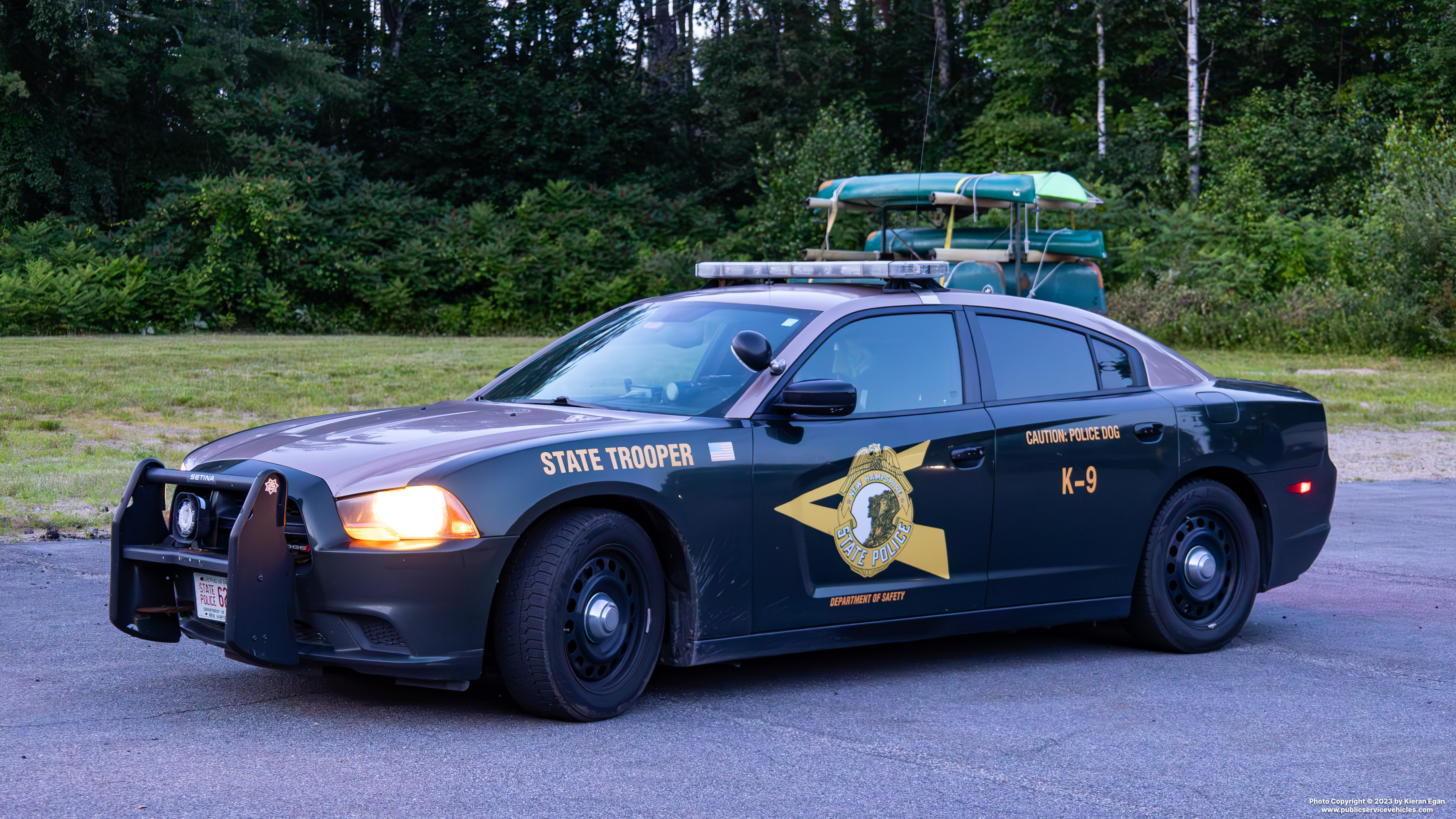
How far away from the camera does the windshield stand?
545 centimetres

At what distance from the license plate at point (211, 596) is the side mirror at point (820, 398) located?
6.52 ft

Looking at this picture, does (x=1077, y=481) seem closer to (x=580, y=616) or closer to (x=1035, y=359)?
(x=1035, y=359)

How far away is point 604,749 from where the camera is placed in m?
4.50

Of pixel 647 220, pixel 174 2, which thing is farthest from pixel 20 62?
pixel 647 220

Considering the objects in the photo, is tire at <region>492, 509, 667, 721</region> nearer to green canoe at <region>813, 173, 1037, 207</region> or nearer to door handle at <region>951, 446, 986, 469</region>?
door handle at <region>951, 446, 986, 469</region>

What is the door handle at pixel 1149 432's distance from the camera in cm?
618

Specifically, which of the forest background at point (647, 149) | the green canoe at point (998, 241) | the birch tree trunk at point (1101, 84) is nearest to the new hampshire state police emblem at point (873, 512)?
the green canoe at point (998, 241)

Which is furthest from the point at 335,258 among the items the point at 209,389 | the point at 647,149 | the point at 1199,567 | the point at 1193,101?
the point at 1199,567

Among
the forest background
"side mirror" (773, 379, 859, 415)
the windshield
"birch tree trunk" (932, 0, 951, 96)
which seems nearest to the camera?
"side mirror" (773, 379, 859, 415)

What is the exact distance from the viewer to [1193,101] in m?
39.2

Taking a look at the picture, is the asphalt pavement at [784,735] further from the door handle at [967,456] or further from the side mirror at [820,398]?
the side mirror at [820,398]

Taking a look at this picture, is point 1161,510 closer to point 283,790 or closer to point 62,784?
point 283,790

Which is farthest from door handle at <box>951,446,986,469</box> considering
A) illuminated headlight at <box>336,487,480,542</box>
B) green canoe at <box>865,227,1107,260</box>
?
green canoe at <box>865,227,1107,260</box>

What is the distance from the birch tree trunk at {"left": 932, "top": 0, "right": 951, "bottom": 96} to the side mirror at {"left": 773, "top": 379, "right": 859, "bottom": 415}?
42130mm
